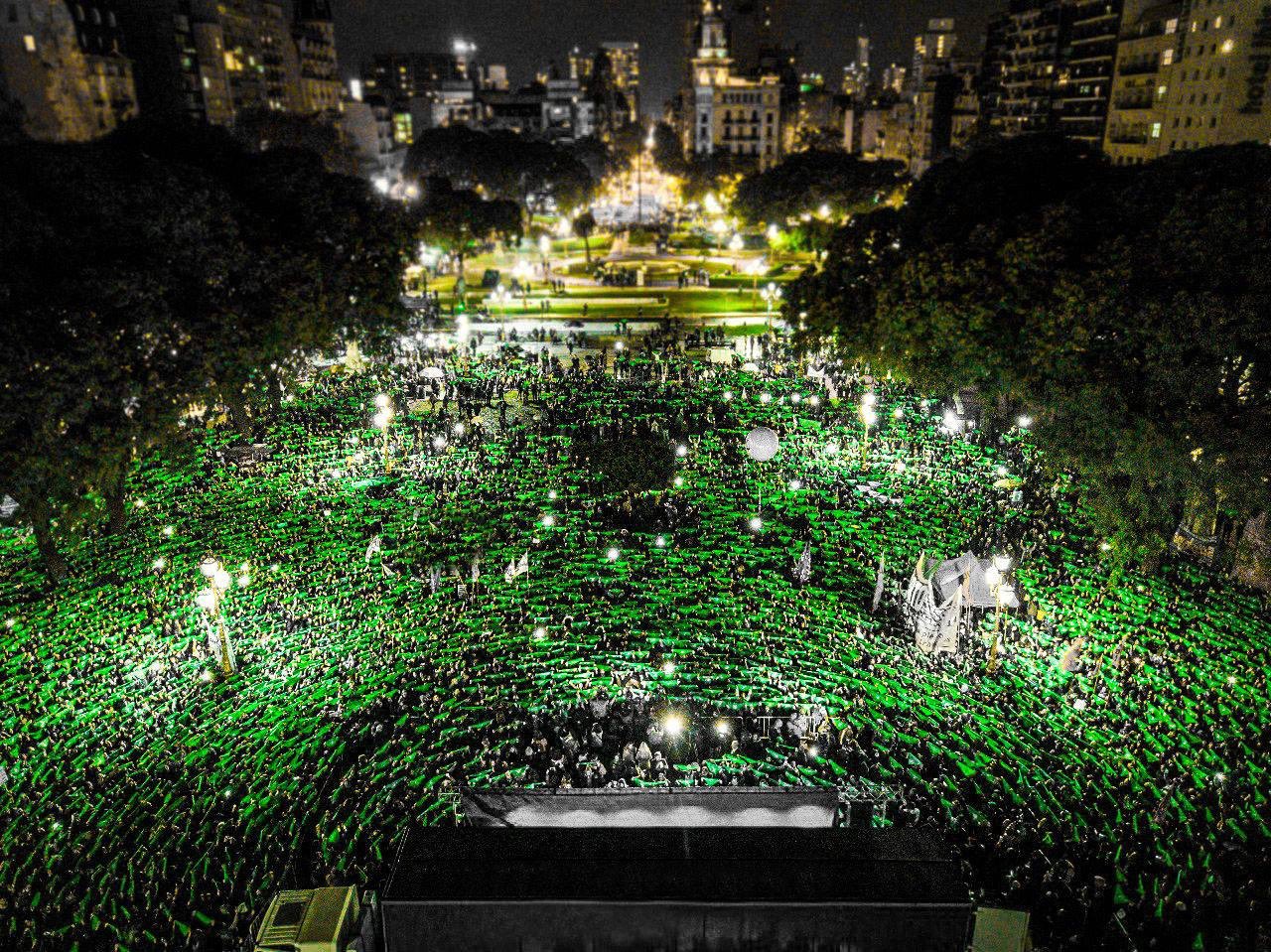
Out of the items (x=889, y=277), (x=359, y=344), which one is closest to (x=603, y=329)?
(x=359, y=344)

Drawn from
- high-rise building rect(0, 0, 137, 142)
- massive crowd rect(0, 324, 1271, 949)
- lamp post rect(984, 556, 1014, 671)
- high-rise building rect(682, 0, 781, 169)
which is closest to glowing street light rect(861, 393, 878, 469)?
massive crowd rect(0, 324, 1271, 949)

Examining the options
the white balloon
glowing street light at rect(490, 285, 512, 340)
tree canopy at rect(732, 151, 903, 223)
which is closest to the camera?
the white balloon

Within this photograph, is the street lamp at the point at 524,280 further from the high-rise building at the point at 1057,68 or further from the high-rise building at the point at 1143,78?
the high-rise building at the point at 1057,68

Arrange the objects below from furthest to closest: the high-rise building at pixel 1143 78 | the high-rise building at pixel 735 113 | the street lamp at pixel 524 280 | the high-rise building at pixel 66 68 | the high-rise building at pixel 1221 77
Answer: the high-rise building at pixel 735 113 < the high-rise building at pixel 66 68 < the high-rise building at pixel 1143 78 < the street lamp at pixel 524 280 < the high-rise building at pixel 1221 77

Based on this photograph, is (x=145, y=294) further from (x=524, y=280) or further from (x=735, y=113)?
(x=735, y=113)

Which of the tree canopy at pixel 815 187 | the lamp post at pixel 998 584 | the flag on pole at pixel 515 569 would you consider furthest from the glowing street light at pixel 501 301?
the lamp post at pixel 998 584

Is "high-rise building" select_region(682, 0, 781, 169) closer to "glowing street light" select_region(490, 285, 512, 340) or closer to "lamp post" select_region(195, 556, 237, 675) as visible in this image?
"glowing street light" select_region(490, 285, 512, 340)
